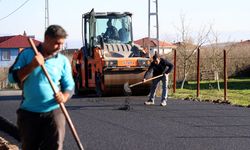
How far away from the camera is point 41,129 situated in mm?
5551

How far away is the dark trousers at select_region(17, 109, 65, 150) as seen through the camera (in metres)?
5.52

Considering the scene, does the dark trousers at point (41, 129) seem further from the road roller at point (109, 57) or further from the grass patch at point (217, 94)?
the road roller at point (109, 57)

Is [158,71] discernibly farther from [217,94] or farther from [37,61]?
[37,61]

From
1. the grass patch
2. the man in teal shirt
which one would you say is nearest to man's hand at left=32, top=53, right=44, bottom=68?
the man in teal shirt

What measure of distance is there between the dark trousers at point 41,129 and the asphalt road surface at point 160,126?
10.6 feet

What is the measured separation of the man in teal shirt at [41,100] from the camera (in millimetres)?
5465

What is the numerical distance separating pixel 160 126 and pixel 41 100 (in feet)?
19.5

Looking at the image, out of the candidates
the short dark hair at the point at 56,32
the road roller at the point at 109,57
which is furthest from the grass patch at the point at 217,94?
the short dark hair at the point at 56,32

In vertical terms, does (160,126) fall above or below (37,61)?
below

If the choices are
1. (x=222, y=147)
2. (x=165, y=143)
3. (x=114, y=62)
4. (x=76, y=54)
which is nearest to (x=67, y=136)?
(x=165, y=143)

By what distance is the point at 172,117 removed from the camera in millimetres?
12758

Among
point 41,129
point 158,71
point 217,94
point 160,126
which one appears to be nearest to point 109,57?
point 158,71

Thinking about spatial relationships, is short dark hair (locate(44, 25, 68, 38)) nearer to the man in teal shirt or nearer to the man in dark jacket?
the man in teal shirt

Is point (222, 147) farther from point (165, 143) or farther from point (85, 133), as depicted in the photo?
point (85, 133)
